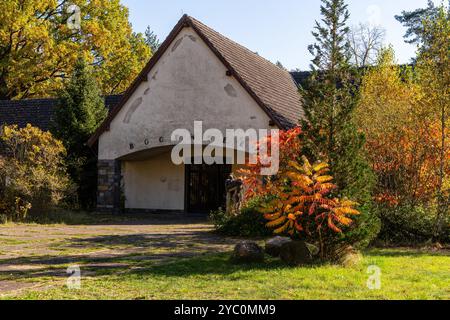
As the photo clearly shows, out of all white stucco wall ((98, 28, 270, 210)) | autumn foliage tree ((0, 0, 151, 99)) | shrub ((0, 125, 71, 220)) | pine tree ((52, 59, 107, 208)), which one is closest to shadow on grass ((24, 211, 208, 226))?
shrub ((0, 125, 71, 220))

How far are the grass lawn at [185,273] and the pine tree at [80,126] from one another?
27.9ft

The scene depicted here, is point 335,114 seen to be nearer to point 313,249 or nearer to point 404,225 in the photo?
point 313,249

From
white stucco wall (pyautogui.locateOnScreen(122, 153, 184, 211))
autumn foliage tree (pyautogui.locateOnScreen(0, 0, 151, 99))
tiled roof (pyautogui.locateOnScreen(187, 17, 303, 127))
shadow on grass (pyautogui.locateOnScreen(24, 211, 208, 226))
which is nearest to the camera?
shadow on grass (pyautogui.locateOnScreen(24, 211, 208, 226))

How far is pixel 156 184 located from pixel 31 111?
7938 millimetres

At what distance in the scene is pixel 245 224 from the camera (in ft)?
44.2

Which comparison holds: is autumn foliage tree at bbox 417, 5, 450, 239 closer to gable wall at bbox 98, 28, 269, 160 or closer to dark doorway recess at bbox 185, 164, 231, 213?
gable wall at bbox 98, 28, 269, 160

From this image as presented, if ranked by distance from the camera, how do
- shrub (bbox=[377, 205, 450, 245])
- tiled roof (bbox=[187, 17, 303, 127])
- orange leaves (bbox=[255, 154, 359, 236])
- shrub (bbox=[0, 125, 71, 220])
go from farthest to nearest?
tiled roof (bbox=[187, 17, 303, 127]), shrub (bbox=[0, 125, 71, 220]), shrub (bbox=[377, 205, 450, 245]), orange leaves (bbox=[255, 154, 359, 236])

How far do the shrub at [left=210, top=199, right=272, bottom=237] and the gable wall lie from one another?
4769 millimetres

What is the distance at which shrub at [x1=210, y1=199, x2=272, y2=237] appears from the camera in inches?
522

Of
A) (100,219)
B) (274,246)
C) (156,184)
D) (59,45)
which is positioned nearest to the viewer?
(274,246)

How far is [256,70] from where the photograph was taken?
69.1ft

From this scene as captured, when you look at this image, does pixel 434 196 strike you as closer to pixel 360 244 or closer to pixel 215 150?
pixel 360 244

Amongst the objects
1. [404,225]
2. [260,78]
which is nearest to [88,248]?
[404,225]
